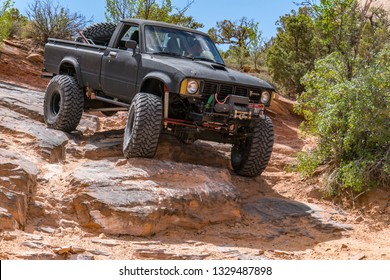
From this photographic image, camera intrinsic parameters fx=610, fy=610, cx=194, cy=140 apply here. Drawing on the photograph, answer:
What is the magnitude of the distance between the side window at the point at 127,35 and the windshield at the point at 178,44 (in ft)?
→ 0.79

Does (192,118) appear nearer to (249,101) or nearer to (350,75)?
(249,101)

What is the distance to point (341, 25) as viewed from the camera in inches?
410

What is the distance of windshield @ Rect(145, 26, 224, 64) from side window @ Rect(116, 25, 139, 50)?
240mm

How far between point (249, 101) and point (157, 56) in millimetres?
1473

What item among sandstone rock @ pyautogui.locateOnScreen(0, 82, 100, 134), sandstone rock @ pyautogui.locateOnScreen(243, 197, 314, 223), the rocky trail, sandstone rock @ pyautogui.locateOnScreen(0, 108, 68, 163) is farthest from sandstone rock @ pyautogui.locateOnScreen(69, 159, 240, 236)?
sandstone rock @ pyautogui.locateOnScreen(0, 82, 100, 134)

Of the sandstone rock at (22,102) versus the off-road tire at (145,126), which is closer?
the off-road tire at (145,126)

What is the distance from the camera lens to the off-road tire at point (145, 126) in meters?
7.93

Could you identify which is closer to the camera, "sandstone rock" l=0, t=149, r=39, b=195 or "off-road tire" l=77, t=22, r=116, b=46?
"sandstone rock" l=0, t=149, r=39, b=195

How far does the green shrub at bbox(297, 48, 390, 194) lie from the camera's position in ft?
28.8

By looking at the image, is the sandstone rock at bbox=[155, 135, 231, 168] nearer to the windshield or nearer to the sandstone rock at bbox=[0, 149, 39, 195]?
the windshield

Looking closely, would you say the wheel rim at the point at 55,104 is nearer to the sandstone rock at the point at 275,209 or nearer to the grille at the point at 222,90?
the grille at the point at 222,90

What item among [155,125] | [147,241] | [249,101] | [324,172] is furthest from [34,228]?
[324,172]

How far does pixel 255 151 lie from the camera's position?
8.91 metres

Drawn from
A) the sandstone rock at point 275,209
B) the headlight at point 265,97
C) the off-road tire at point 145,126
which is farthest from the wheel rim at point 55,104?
the sandstone rock at point 275,209
